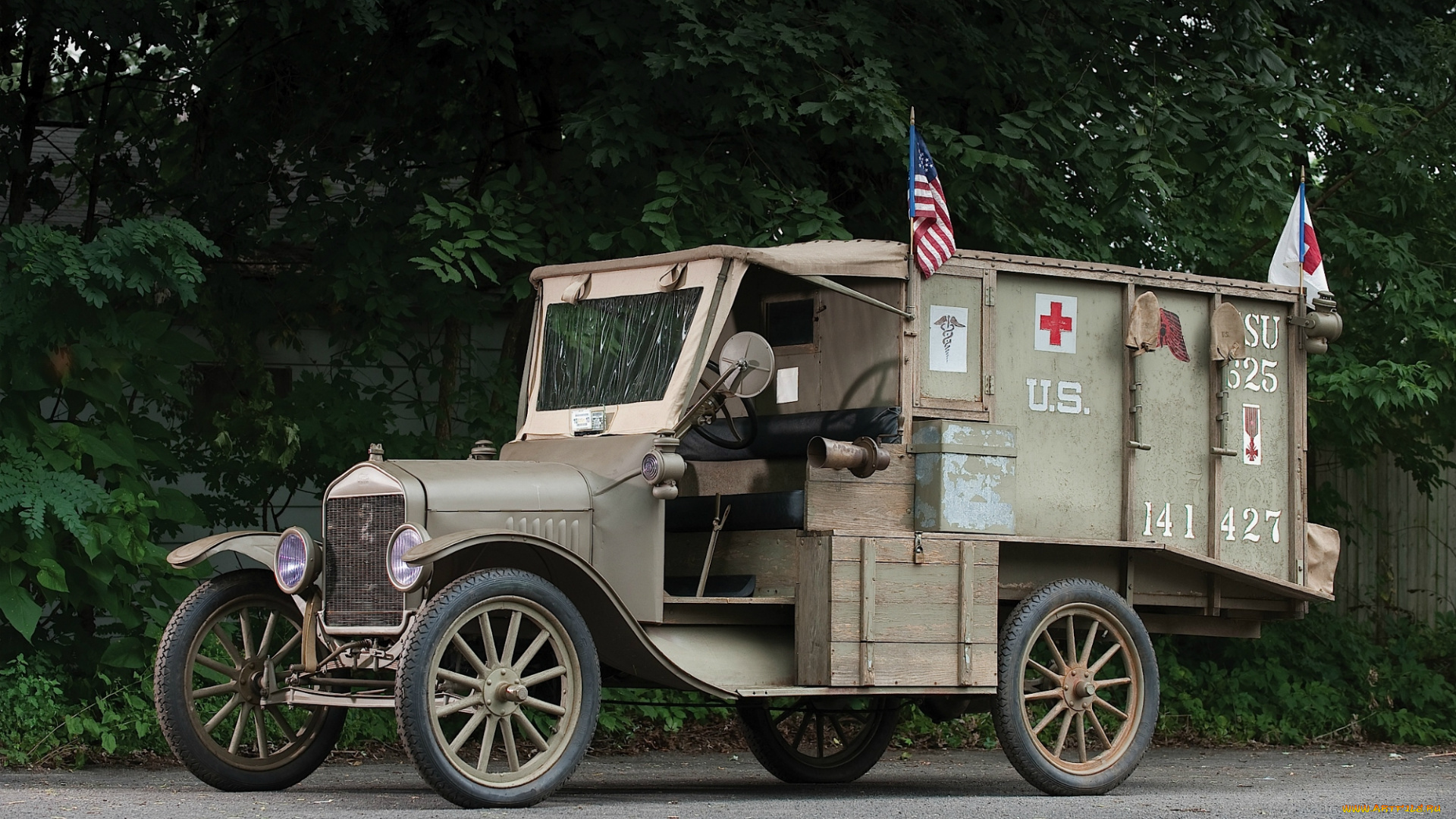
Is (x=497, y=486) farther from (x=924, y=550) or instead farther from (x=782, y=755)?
(x=782, y=755)

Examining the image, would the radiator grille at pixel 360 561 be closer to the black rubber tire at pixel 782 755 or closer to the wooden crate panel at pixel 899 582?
the wooden crate panel at pixel 899 582

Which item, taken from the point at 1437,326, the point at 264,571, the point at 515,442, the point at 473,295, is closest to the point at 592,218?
the point at 473,295

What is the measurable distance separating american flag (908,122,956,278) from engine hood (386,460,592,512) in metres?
1.92

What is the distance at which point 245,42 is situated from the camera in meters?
12.4

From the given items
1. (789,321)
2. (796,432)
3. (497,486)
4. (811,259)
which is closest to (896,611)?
(796,432)

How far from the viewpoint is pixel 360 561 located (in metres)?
7.74

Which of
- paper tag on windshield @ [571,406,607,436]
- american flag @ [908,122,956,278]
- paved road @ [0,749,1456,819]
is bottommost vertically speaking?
paved road @ [0,749,1456,819]

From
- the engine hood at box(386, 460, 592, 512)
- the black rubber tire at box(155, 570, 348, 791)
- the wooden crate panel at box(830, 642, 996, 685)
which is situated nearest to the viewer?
the engine hood at box(386, 460, 592, 512)

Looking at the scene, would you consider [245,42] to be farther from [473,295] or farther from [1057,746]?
[1057,746]

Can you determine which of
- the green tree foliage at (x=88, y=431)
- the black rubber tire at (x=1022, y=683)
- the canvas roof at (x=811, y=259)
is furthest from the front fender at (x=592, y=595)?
the green tree foliage at (x=88, y=431)

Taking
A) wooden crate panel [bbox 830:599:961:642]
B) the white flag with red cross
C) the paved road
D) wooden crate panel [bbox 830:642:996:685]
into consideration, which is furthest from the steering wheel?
the white flag with red cross

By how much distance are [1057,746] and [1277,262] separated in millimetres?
2987

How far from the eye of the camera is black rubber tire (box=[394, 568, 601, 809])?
690 cm

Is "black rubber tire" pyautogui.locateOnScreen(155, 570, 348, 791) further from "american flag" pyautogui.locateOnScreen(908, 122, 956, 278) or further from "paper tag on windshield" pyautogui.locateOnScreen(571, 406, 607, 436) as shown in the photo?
"american flag" pyautogui.locateOnScreen(908, 122, 956, 278)
